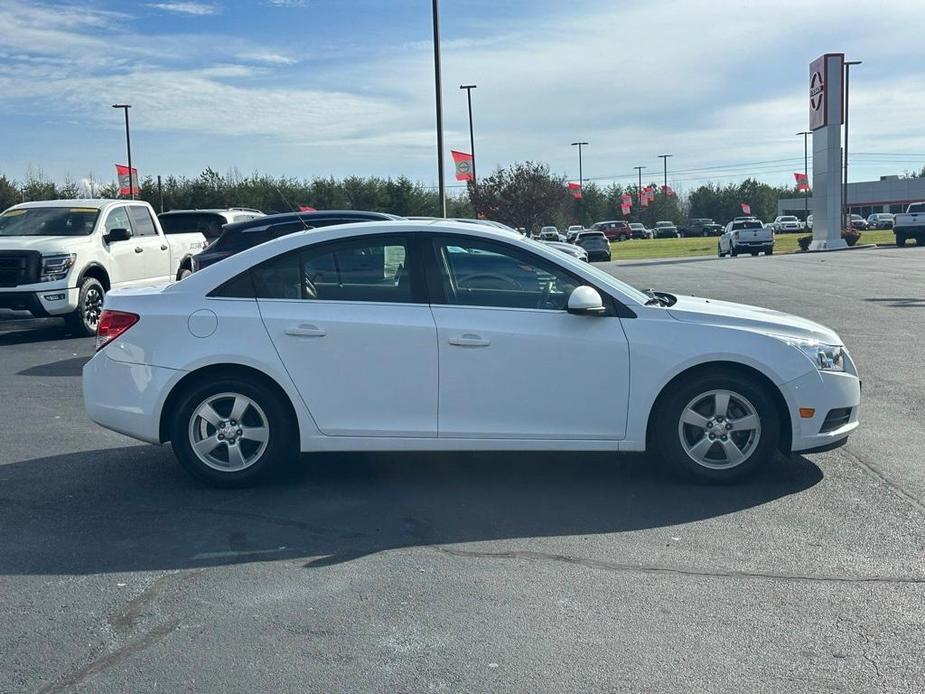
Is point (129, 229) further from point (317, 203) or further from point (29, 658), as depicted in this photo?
point (317, 203)

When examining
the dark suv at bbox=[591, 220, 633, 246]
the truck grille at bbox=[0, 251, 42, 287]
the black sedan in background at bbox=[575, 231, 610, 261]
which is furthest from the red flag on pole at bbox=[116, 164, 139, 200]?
the dark suv at bbox=[591, 220, 633, 246]

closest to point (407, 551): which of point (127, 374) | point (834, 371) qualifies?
point (127, 374)

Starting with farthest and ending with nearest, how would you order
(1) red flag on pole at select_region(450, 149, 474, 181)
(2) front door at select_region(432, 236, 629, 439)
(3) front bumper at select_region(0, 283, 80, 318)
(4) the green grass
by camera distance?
(4) the green grass → (1) red flag on pole at select_region(450, 149, 474, 181) → (3) front bumper at select_region(0, 283, 80, 318) → (2) front door at select_region(432, 236, 629, 439)

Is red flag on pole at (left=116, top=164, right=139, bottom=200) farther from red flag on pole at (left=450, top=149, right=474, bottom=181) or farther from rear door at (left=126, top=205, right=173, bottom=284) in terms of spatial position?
rear door at (left=126, top=205, right=173, bottom=284)

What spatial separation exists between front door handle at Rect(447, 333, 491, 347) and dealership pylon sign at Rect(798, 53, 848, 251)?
4321 centimetres

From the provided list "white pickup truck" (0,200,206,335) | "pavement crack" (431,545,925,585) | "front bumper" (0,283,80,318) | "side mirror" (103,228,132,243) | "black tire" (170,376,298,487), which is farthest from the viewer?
"side mirror" (103,228,132,243)

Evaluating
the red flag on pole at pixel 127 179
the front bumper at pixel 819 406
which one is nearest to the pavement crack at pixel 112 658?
the front bumper at pixel 819 406

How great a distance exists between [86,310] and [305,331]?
32.2 ft

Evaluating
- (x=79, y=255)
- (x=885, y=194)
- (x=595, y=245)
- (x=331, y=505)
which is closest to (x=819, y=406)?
(x=331, y=505)

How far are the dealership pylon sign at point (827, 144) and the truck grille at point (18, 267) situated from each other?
1529 inches

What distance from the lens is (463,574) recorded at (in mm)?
4957

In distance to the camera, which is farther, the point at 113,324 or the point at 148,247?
the point at 148,247

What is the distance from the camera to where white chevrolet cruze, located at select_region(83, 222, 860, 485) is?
6250mm

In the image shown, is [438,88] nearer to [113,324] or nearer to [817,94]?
[113,324]
